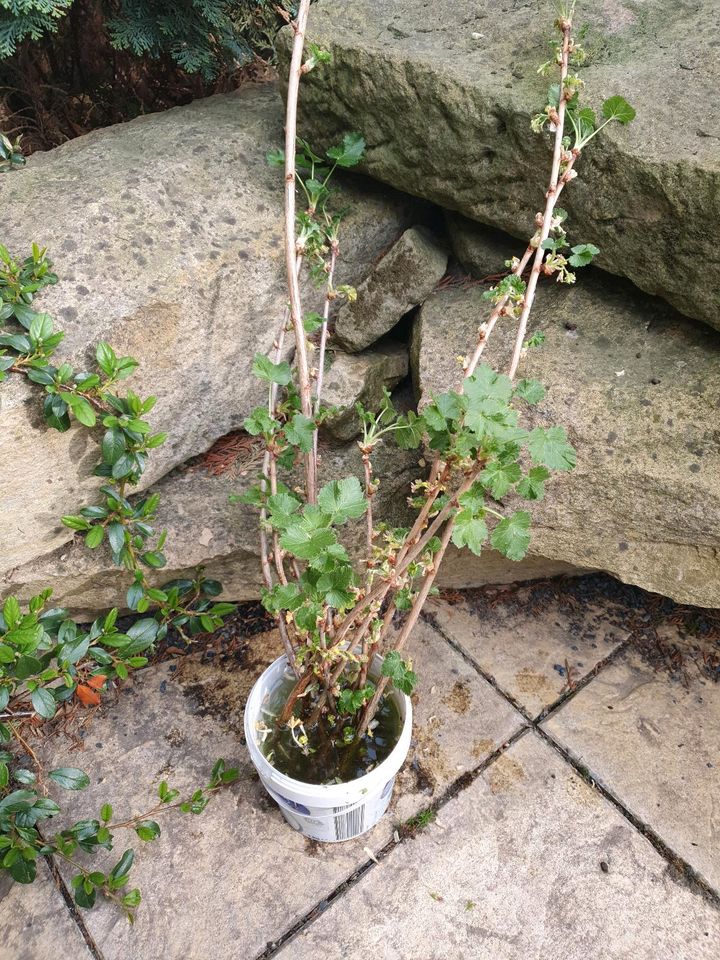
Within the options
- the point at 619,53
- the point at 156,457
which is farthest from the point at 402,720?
the point at 619,53

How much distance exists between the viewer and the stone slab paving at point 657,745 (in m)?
2.01

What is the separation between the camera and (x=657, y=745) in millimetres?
2174

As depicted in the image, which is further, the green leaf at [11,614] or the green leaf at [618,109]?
the green leaf at [11,614]

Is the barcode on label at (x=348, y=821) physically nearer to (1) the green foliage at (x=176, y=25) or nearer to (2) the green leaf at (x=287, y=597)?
(2) the green leaf at (x=287, y=597)

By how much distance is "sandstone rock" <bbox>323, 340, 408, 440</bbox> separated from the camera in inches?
91.2

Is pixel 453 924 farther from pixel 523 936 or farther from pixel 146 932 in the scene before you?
pixel 146 932

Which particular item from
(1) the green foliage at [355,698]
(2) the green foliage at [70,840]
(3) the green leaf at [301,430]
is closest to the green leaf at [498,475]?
(3) the green leaf at [301,430]

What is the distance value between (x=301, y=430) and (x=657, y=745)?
153 centimetres

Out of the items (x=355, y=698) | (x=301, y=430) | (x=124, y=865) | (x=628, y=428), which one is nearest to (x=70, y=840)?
(x=124, y=865)

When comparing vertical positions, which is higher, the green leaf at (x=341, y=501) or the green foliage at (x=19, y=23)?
the green foliage at (x=19, y=23)

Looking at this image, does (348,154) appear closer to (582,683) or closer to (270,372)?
Answer: (270,372)

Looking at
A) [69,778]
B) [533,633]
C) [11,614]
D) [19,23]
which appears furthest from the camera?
[533,633]

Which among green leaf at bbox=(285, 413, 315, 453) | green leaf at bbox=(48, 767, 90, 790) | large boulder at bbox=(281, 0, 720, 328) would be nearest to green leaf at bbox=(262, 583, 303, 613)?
green leaf at bbox=(285, 413, 315, 453)

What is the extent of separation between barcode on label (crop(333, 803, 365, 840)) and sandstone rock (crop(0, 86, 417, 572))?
1.12 metres
